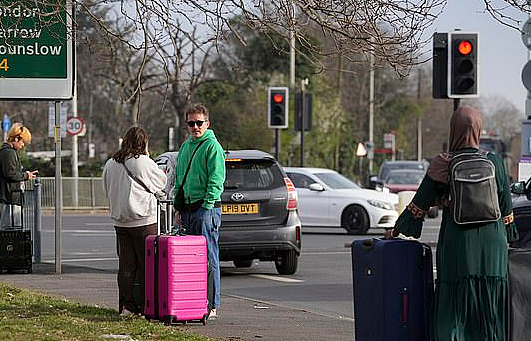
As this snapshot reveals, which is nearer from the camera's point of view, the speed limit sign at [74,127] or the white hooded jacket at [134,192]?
the white hooded jacket at [134,192]

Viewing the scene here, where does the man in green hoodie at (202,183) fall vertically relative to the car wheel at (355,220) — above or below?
above

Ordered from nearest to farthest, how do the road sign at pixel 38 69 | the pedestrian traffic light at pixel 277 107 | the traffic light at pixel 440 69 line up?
the road sign at pixel 38 69, the traffic light at pixel 440 69, the pedestrian traffic light at pixel 277 107

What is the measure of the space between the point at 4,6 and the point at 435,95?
25.4 ft

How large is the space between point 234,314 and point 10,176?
17.8 feet

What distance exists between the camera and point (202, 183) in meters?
11.2

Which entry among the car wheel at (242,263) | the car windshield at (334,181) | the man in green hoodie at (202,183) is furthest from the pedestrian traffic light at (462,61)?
the car windshield at (334,181)

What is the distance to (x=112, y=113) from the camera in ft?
209

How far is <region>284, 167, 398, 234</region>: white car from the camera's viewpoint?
2656 centimetres

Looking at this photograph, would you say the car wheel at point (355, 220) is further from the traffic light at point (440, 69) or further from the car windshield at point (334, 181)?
the traffic light at point (440, 69)

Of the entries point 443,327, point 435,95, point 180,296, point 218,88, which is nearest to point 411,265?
point 443,327

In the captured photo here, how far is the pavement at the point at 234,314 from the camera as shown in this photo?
10.5 metres

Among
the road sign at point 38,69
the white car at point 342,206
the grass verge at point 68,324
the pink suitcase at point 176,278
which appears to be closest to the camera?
the grass verge at point 68,324

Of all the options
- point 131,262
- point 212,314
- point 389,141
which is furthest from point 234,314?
point 389,141

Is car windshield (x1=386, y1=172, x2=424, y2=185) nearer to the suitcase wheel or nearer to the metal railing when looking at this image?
the metal railing
